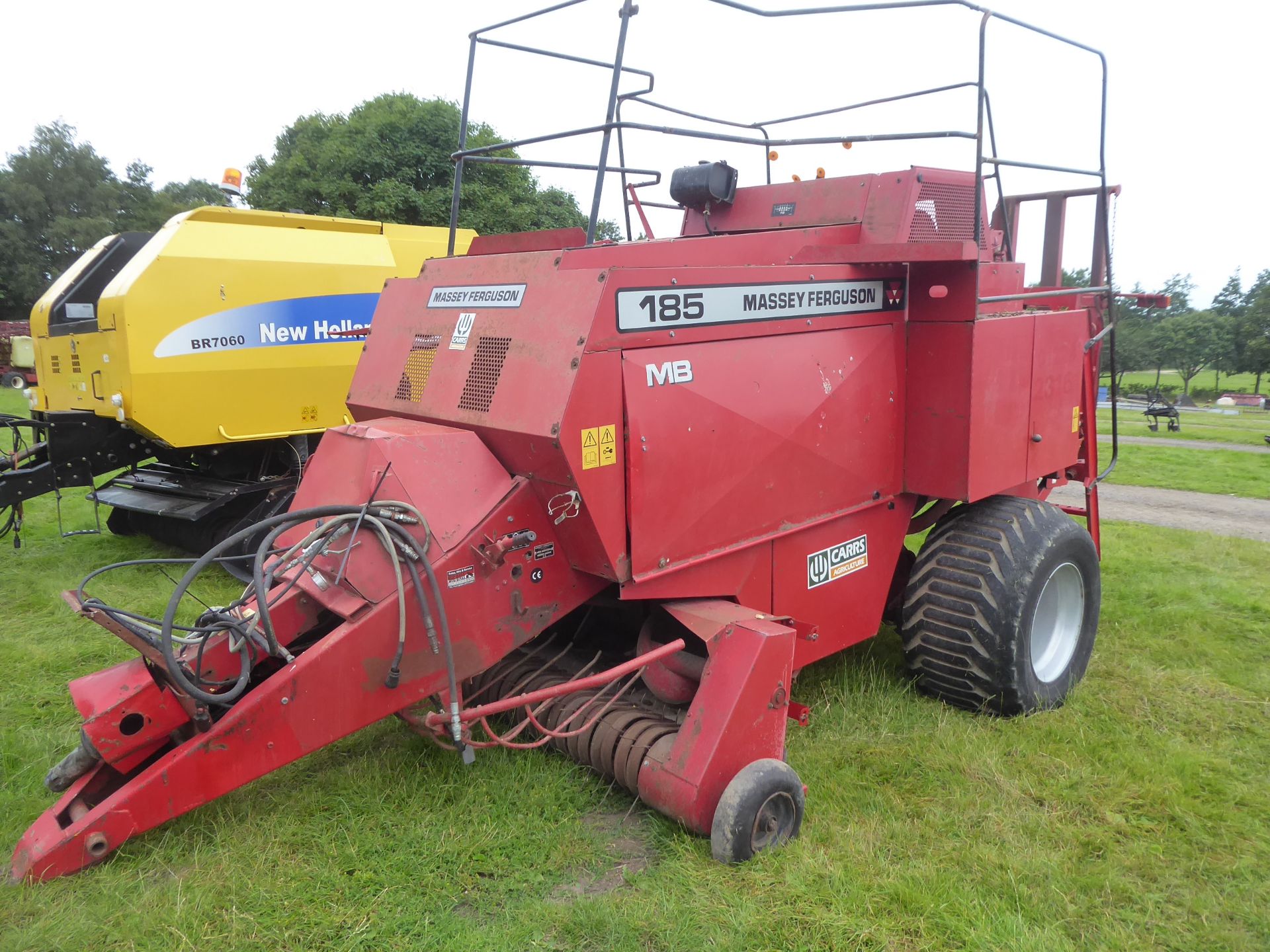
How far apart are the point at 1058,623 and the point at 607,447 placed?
2.80m

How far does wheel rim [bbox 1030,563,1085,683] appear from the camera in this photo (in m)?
4.43

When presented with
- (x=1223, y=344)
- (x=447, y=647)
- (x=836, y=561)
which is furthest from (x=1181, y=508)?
(x=1223, y=344)

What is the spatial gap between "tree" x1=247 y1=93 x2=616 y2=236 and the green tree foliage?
563 inches

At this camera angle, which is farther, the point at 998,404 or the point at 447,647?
the point at 998,404

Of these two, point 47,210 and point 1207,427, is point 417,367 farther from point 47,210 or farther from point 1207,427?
point 47,210

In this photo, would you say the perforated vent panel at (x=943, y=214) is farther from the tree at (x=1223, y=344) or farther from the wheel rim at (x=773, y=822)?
the tree at (x=1223, y=344)

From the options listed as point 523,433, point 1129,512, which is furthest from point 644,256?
point 1129,512

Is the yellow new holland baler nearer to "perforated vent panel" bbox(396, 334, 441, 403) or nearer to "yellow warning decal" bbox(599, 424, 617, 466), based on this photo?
"perforated vent panel" bbox(396, 334, 441, 403)

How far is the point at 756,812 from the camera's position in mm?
2938

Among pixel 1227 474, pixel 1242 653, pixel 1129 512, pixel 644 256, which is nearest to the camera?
pixel 644 256

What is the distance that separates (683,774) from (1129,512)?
7563 mm

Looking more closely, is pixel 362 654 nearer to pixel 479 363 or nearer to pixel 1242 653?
pixel 479 363

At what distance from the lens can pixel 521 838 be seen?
3.12m

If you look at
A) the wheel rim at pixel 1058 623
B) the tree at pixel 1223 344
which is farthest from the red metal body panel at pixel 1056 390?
the tree at pixel 1223 344
